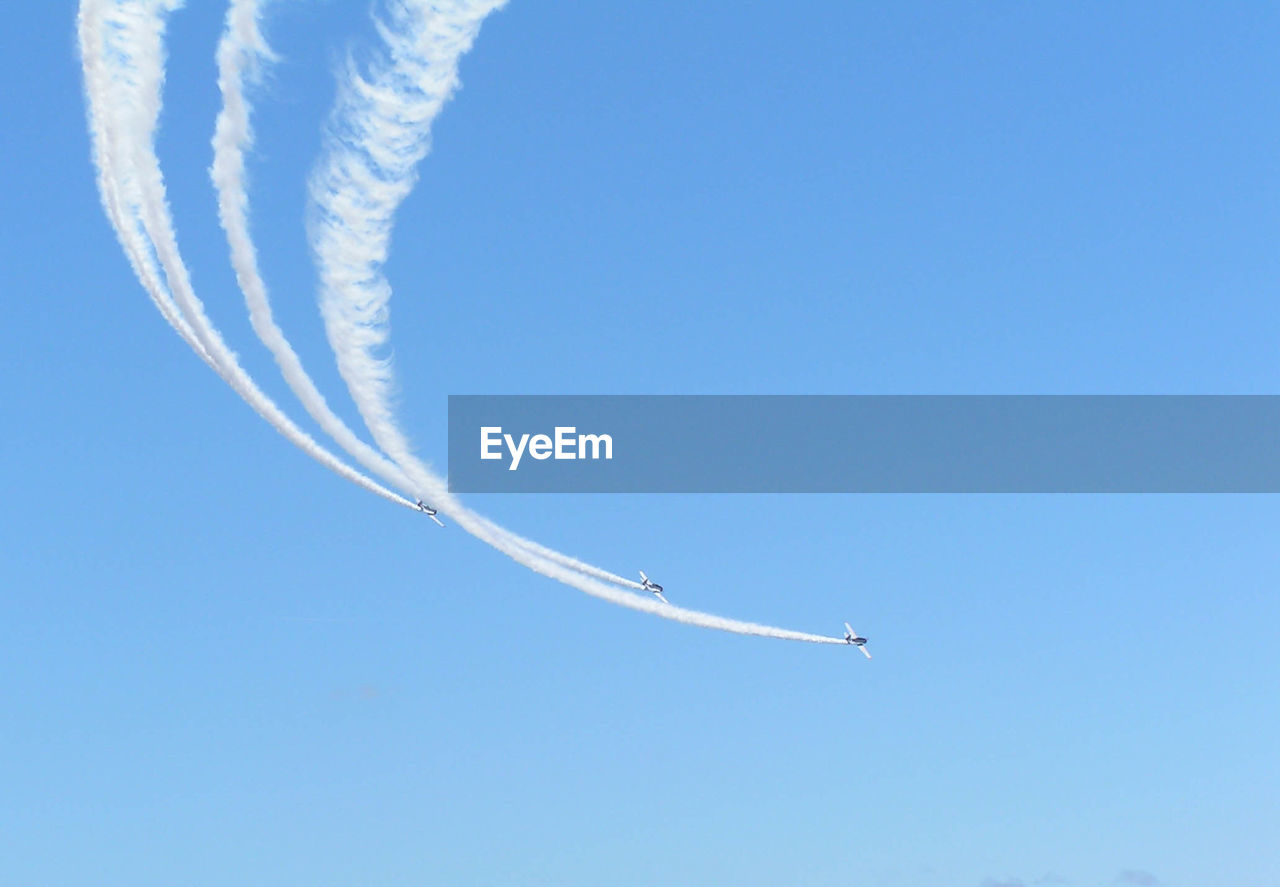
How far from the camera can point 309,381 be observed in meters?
58.7

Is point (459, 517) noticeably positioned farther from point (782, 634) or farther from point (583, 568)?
point (782, 634)

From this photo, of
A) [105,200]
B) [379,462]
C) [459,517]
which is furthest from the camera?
[459,517]

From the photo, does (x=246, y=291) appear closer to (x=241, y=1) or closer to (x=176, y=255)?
(x=176, y=255)

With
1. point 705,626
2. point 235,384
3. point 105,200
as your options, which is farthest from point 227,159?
point 705,626

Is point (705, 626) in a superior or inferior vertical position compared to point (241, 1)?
inferior

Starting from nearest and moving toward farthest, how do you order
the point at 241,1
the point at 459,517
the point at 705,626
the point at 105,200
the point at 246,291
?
the point at 241,1
the point at 105,200
the point at 246,291
the point at 459,517
the point at 705,626

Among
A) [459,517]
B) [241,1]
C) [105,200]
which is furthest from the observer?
[459,517]

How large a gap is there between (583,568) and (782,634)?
9411mm

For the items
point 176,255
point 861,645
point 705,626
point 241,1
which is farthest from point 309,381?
point 861,645

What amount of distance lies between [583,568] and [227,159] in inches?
951

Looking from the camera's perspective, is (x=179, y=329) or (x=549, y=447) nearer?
(x=179, y=329)

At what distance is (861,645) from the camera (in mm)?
77250

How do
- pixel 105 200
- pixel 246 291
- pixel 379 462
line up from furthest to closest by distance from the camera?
pixel 379 462 → pixel 246 291 → pixel 105 200

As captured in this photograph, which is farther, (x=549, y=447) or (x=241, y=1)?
(x=549, y=447)
